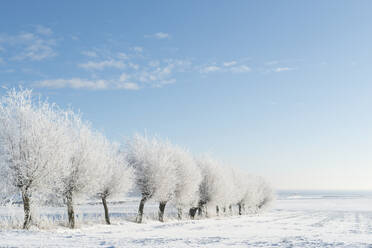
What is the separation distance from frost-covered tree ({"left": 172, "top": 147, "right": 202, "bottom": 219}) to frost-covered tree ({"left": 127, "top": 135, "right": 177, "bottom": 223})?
213 cm

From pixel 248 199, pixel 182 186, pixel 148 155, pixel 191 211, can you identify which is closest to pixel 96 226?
pixel 148 155

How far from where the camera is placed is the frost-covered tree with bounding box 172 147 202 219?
4978 cm

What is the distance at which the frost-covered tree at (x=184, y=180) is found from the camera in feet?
163

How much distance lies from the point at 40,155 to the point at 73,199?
7019mm

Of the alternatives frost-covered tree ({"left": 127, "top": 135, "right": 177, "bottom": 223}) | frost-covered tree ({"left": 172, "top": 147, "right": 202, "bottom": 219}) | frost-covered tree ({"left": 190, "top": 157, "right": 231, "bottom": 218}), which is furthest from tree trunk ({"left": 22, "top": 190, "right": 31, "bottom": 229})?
frost-covered tree ({"left": 190, "top": 157, "right": 231, "bottom": 218})

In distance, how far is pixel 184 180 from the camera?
50281mm

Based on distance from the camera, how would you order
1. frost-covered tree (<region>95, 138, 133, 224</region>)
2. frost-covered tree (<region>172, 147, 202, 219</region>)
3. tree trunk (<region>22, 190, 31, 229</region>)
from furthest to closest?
frost-covered tree (<region>172, 147, 202, 219</region>)
frost-covered tree (<region>95, 138, 133, 224</region>)
tree trunk (<region>22, 190, 31, 229</region>)

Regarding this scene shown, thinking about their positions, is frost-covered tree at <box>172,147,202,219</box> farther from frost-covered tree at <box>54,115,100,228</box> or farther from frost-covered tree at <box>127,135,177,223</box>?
frost-covered tree at <box>54,115,100,228</box>

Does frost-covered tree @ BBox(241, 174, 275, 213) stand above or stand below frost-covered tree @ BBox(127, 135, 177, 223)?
below

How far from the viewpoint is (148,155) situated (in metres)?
46.1

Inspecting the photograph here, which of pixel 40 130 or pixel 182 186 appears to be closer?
pixel 40 130

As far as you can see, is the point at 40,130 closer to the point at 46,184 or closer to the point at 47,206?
the point at 46,184

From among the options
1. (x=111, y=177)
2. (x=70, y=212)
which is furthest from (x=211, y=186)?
(x=70, y=212)

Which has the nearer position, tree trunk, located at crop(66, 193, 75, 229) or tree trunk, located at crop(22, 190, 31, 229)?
tree trunk, located at crop(22, 190, 31, 229)
